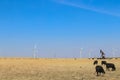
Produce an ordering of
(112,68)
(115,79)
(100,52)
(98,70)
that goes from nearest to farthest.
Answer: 1. (115,79)
2. (98,70)
3. (112,68)
4. (100,52)

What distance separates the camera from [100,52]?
308 feet

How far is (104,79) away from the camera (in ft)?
99.9

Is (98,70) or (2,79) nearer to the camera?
(2,79)

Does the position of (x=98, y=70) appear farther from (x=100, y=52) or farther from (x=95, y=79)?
(x=100, y=52)

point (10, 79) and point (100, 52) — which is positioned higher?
point (100, 52)

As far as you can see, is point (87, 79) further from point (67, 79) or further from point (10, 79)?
point (10, 79)

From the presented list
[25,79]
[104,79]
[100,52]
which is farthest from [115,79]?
[100,52]

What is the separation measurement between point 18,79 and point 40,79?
2.34 meters

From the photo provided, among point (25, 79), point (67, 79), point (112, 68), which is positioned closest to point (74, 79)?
point (67, 79)

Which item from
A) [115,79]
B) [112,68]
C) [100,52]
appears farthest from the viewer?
[100,52]

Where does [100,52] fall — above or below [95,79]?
above

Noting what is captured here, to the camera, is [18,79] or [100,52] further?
[100,52]

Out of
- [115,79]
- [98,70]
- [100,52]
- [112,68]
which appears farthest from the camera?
[100,52]

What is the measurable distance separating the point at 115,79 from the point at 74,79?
13.6 feet
